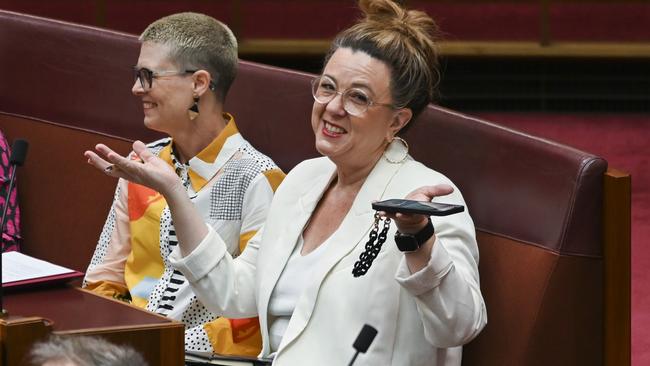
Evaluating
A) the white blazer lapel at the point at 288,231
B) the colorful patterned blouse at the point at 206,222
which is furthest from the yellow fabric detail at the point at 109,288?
the white blazer lapel at the point at 288,231

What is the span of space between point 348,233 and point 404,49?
0.32 m

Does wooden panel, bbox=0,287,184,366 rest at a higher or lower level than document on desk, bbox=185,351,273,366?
higher

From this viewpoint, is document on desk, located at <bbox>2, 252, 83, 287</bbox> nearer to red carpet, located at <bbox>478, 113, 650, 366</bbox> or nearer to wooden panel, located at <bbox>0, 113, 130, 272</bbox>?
wooden panel, located at <bbox>0, 113, 130, 272</bbox>

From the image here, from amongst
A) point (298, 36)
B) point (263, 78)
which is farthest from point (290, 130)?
point (298, 36)

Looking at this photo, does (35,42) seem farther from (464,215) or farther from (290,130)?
(464,215)

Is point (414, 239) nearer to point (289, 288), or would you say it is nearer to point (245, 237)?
point (289, 288)

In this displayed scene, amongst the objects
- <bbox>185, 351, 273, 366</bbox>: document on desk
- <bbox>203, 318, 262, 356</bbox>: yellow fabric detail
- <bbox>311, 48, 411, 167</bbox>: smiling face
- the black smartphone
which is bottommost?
<bbox>185, 351, 273, 366</bbox>: document on desk

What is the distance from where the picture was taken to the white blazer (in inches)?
80.9

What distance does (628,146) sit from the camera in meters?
4.61

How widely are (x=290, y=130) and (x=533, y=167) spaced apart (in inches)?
25.1

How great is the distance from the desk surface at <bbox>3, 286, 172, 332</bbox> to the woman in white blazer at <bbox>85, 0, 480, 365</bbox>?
0.18 metres

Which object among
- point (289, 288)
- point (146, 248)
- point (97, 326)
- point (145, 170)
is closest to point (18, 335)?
point (97, 326)

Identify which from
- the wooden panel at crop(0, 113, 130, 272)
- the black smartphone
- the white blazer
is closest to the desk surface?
the white blazer

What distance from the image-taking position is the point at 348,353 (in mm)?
2178
